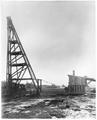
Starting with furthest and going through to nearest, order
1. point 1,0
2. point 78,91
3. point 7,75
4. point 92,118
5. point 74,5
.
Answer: point 78,91
point 7,75
point 74,5
point 1,0
point 92,118

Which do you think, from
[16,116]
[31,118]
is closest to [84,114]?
[31,118]

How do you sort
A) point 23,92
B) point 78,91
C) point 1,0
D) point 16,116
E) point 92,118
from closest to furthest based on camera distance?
point 92,118 < point 16,116 < point 1,0 < point 23,92 < point 78,91

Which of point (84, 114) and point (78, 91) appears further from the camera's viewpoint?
point (78, 91)

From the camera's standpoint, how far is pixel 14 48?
17.3 m

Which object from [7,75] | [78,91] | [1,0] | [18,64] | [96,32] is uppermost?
[1,0]

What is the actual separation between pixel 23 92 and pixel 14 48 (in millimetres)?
5083

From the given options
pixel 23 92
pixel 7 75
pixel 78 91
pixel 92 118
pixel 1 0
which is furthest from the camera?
Result: pixel 78 91

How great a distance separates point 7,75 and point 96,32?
36.7 feet

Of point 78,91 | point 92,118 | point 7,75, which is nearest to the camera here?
point 92,118

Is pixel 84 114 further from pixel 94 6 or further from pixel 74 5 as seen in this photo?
pixel 74 5

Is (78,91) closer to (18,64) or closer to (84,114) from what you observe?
(18,64)

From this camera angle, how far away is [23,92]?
18.2m

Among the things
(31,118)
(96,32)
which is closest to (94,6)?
(96,32)

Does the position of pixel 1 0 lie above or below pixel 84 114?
above
